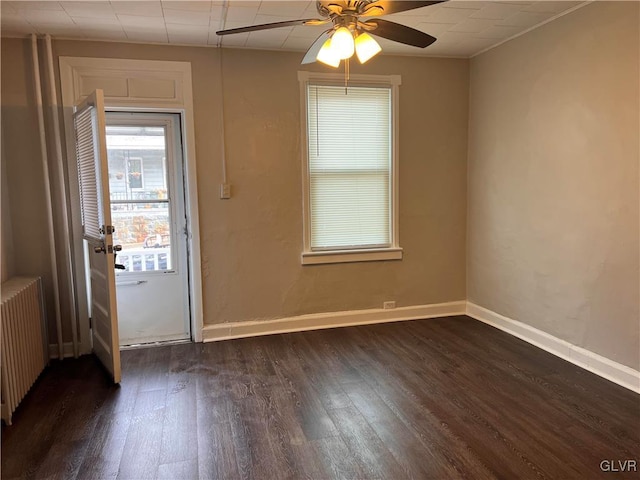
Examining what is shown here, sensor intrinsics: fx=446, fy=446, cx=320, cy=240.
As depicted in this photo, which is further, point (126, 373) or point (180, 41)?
point (180, 41)

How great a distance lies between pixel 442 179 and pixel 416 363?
1.89 meters

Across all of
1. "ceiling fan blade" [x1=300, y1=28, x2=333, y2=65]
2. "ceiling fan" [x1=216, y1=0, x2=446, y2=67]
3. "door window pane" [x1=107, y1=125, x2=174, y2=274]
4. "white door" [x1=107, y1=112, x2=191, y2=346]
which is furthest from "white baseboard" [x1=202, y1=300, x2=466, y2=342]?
"ceiling fan" [x1=216, y1=0, x2=446, y2=67]

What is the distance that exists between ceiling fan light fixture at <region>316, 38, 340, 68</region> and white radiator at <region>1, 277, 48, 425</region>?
2245 mm

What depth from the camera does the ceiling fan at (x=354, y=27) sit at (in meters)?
1.99

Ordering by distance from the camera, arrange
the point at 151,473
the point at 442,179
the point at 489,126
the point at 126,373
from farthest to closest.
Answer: the point at 442,179 < the point at 489,126 < the point at 126,373 < the point at 151,473

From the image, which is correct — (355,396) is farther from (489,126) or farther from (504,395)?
(489,126)

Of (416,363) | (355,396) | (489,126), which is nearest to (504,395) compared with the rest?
(416,363)

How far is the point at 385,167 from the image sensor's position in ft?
13.9

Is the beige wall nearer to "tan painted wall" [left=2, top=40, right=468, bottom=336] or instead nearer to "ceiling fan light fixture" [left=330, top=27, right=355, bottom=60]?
"tan painted wall" [left=2, top=40, right=468, bottom=336]

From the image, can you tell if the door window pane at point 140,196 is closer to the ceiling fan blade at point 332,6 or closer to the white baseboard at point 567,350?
the ceiling fan blade at point 332,6

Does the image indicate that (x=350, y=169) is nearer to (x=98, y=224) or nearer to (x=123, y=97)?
(x=123, y=97)

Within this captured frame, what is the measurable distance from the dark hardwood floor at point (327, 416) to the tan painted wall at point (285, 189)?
62cm

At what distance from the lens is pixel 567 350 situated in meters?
3.33

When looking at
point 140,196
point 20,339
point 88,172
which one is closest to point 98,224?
point 88,172
